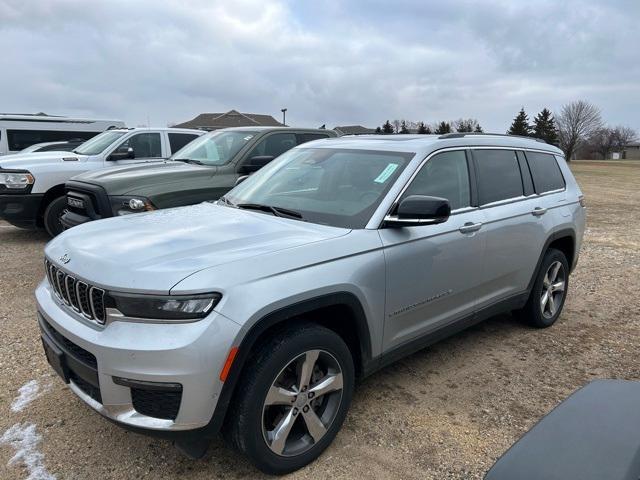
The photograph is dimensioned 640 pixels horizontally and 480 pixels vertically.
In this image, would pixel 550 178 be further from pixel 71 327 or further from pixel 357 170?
pixel 71 327

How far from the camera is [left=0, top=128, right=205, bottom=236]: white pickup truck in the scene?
25.0ft

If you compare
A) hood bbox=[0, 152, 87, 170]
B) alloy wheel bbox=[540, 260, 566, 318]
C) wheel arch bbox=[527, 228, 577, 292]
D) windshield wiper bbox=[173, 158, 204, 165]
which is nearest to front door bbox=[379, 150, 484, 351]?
wheel arch bbox=[527, 228, 577, 292]

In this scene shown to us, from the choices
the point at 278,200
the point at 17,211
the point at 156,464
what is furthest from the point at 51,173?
the point at 156,464

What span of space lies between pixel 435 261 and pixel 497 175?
1.28 metres

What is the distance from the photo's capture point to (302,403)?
2705 mm

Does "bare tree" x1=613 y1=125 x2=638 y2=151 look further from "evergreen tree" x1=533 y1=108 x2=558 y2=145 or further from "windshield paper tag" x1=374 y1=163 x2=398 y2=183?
"windshield paper tag" x1=374 y1=163 x2=398 y2=183

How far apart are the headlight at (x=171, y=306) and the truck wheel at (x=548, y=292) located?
337cm

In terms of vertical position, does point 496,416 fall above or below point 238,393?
below

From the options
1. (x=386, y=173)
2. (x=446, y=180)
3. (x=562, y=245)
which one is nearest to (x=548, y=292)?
(x=562, y=245)

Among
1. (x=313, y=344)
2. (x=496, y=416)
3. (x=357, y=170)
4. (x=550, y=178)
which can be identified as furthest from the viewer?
(x=550, y=178)

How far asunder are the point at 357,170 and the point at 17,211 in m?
6.22

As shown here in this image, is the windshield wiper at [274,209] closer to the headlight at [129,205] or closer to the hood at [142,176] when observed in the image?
the headlight at [129,205]

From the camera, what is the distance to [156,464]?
280 centimetres

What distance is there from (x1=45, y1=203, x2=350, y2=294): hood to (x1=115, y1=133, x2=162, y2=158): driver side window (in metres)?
6.04
